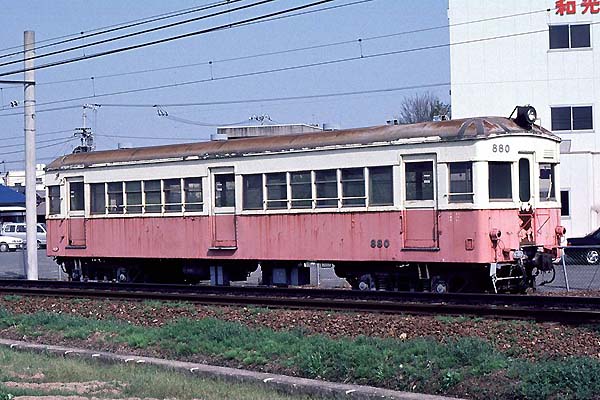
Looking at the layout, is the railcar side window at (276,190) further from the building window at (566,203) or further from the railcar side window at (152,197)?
the building window at (566,203)

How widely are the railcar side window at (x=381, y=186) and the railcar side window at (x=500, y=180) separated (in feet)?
5.98

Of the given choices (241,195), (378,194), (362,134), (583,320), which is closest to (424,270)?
(378,194)

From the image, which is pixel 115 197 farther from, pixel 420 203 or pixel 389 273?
pixel 420 203

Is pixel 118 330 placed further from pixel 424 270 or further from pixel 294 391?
Answer: pixel 424 270

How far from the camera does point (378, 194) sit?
18.8 meters

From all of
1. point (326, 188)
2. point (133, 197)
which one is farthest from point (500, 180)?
point (133, 197)

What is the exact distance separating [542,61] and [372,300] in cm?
2676

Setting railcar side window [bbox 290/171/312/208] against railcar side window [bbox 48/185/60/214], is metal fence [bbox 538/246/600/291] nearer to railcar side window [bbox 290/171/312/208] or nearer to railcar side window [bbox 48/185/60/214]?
railcar side window [bbox 290/171/312/208]

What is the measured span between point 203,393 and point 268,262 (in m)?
10.9

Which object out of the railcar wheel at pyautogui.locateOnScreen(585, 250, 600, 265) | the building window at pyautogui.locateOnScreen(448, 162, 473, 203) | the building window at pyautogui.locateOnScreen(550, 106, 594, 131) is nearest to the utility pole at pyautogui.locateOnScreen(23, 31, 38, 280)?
the building window at pyautogui.locateOnScreen(448, 162, 473, 203)

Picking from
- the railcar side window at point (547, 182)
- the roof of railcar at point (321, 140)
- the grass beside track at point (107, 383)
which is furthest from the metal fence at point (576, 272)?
the grass beside track at point (107, 383)

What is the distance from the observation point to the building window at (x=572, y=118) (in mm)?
41106

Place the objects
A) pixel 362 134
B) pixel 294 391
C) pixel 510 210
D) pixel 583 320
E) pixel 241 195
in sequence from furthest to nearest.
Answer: pixel 241 195 → pixel 362 134 → pixel 510 210 → pixel 583 320 → pixel 294 391

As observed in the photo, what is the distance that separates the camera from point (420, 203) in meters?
18.1
